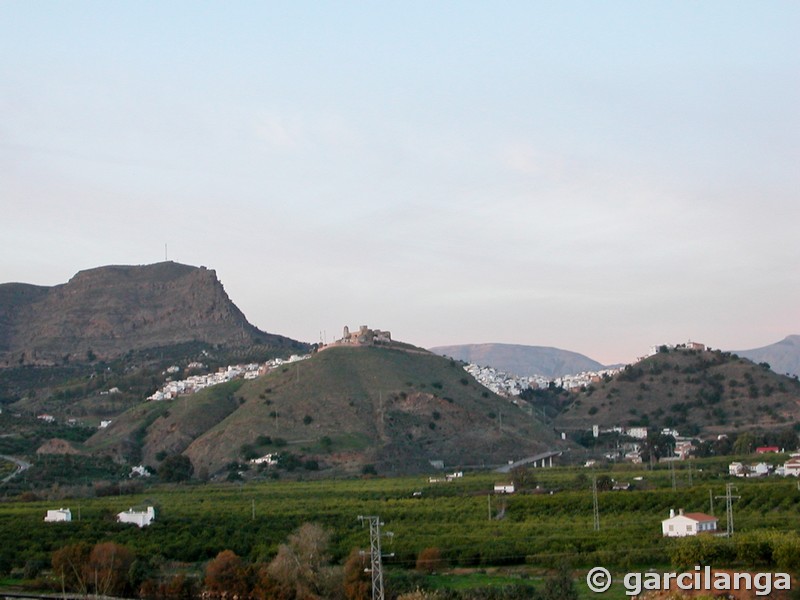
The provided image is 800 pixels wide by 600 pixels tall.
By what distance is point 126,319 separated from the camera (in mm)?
159500

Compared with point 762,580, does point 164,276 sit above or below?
above

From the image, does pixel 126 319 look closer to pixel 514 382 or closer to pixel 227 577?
pixel 514 382

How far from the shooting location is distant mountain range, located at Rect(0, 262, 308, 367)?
154m

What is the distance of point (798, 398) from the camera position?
104m

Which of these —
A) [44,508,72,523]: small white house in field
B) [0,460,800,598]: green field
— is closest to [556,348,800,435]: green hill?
[0,460,800,598]: green field

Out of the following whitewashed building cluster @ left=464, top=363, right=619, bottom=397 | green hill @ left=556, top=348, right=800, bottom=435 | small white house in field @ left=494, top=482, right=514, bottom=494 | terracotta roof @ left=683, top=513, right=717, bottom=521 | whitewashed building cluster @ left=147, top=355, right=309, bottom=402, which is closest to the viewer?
terracotta roof @ left=683, top=513, right=717, bottom=521

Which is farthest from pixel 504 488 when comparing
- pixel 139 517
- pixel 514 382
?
pixel 514 382

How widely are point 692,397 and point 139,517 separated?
219 ft

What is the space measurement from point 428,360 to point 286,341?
58.7 m

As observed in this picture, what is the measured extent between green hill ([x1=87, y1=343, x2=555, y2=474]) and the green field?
15.7 metres

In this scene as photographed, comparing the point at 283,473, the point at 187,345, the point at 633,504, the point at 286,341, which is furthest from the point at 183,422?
the point at 286,341

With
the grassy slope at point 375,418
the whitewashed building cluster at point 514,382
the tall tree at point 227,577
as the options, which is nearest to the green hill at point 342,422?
the grassy slope at point 375,418

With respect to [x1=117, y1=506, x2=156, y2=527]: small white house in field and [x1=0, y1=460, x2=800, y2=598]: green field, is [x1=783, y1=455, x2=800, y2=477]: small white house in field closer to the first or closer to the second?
[x1=0, y1=460, x2=800, y2=598]: green field

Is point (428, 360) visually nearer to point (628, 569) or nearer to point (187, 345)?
point (187, 345)
